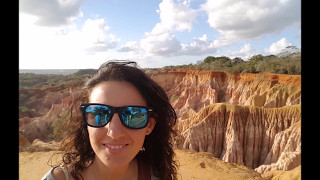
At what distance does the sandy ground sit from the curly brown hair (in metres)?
7.56

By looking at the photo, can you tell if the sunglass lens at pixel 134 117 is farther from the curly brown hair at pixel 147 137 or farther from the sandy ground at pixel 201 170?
the sandy ground at pixel 201 170

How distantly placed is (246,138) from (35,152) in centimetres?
1458

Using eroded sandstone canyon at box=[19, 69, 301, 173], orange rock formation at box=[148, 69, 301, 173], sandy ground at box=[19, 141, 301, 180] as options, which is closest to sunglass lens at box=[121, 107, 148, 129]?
sandy ground at box=[19, 141, 301, 180]

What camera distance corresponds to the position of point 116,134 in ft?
5.09

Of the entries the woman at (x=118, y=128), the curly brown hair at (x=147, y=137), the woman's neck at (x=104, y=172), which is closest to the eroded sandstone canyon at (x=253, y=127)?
the curly brown hair at (x=147, y=137)

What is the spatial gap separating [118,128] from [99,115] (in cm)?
16

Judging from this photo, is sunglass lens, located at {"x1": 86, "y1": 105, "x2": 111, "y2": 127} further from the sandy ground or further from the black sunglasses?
the sandy ground

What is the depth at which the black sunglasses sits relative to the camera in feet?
5.22

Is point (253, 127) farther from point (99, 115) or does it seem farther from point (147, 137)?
point (99, 115)

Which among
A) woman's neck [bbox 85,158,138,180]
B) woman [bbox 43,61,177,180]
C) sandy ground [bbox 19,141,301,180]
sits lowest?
sandy ground [bbox 19,141,301,180]

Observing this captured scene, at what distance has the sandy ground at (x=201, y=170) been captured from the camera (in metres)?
9.42

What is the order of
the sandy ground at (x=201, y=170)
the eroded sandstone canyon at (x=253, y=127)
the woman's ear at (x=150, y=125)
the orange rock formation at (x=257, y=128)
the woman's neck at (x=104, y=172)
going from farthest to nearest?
the eroded sandstone canyon at (x=253, y=127), the orange rock formation at (x=257, y=128), the sandy ground at (x=201, y=170), the woman's ear at (x=150, y=125), the woman's neck at (x=104, y=172)
